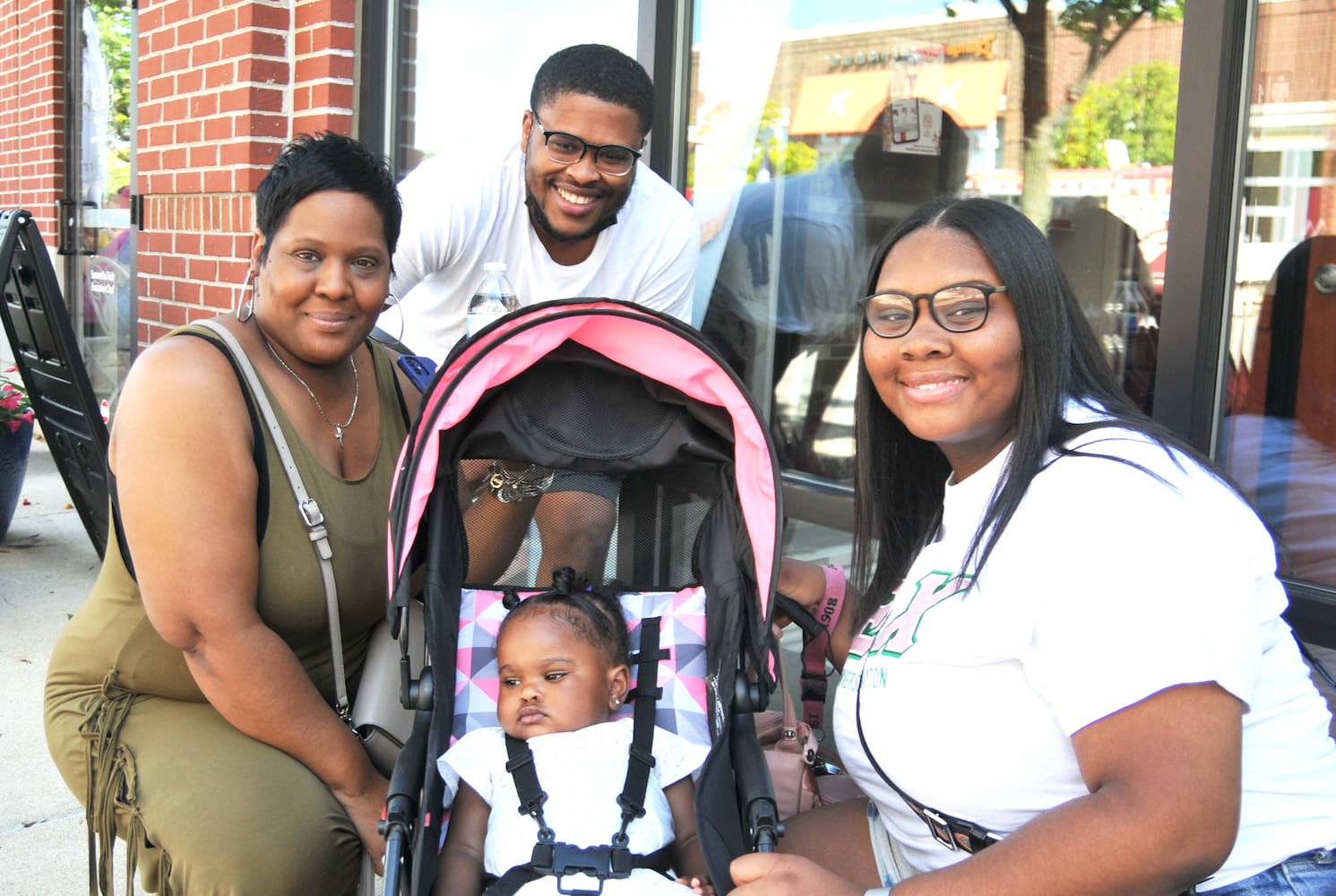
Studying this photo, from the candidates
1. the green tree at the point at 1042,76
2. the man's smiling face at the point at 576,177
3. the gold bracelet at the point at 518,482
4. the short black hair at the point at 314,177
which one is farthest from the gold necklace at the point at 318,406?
the green tree at the point at 1042,76

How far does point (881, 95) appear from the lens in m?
4.18

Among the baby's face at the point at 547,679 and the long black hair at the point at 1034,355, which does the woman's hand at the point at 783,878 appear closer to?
the long black hair at the point at 1034,355

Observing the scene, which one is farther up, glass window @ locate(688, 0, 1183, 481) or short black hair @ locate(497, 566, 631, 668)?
glass window @ locate(688, 0, 1183, 481)

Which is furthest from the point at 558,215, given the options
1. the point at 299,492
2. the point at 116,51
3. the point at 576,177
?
the point at 116,51

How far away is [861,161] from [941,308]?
259 cm

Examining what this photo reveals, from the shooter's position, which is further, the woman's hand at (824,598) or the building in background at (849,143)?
the building in background at (849,143)

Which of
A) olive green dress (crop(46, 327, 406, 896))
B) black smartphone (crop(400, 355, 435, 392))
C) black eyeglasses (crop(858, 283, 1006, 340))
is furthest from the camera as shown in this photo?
black smartphone (crop(400, 355, 435, 392))

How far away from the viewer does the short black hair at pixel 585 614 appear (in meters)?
2.30

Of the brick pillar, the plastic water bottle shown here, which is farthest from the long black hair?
the brick pillar

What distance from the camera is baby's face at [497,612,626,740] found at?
7.32 ft

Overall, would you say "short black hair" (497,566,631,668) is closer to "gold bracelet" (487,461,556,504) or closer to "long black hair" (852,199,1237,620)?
"gold bracelet" (487,461,556,504)

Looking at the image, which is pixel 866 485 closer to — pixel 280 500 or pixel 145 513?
pixel 280 500

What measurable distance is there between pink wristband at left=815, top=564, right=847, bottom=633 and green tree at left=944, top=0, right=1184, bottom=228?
6.22 feet

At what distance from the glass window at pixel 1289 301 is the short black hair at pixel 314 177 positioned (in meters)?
2.05
